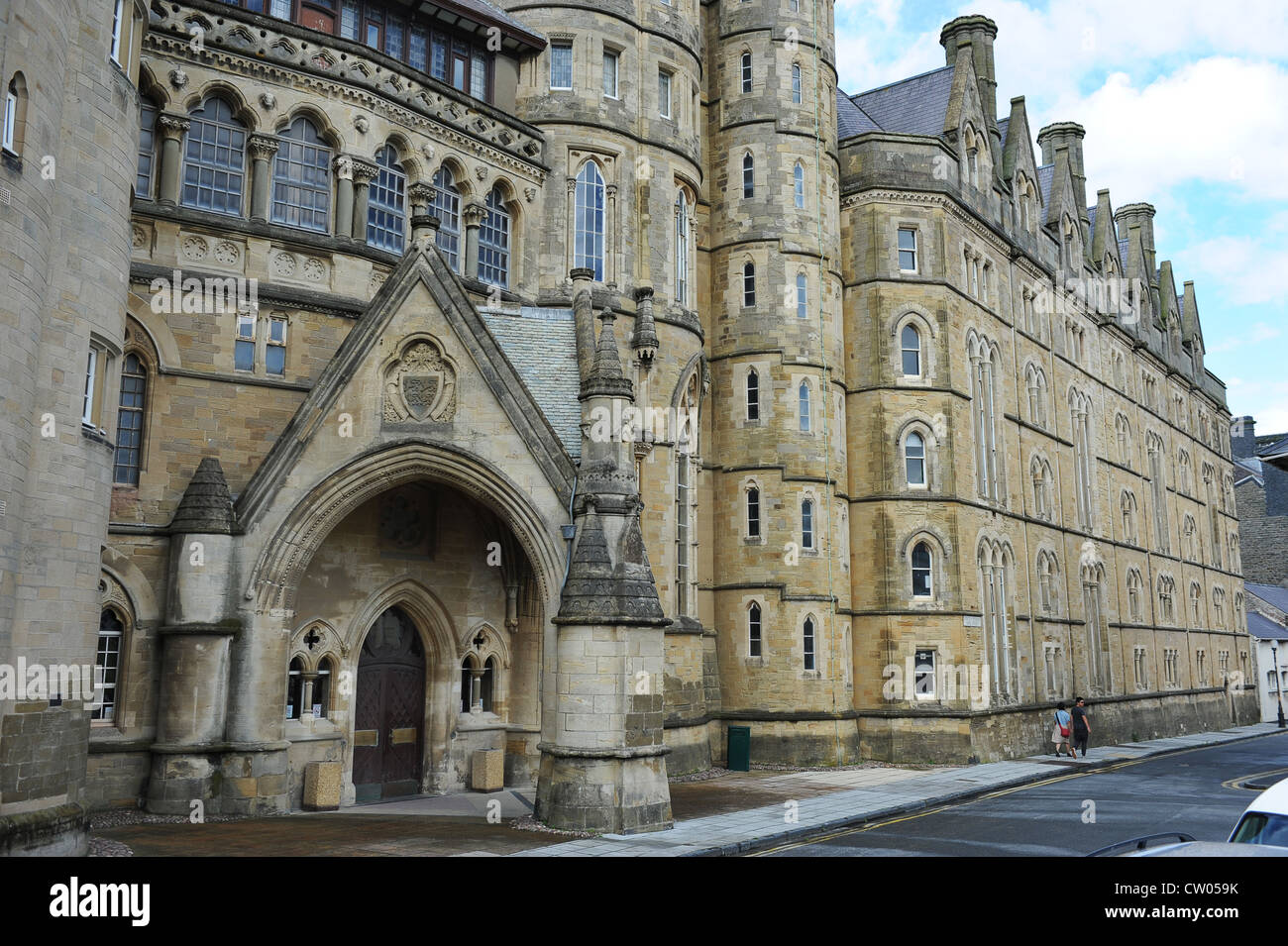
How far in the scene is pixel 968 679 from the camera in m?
29.6

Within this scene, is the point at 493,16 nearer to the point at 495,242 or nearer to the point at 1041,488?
the point at 495,242

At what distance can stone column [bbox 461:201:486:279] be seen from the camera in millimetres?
23016

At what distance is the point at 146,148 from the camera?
1878 cm

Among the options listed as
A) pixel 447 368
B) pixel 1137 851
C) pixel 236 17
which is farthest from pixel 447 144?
pixel 1137 851

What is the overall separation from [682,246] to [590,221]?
327 centimetres

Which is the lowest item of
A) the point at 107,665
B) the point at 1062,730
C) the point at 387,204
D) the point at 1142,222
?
the point at 1062,730

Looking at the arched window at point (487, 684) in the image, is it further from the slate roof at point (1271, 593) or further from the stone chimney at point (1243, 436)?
the stone chimney at point (1243, 436)

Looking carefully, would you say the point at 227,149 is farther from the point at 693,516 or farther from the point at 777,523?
the point at 777,523

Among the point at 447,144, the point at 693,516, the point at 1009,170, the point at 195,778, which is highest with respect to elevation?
the point at 1009,170

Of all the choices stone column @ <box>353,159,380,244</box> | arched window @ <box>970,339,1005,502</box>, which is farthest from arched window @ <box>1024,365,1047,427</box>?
stone column @ <box>353,159,380,244</box>

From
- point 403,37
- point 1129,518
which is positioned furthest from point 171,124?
point 1129,518

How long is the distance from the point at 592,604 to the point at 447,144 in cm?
1126

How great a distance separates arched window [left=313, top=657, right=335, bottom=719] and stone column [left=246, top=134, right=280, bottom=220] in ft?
27.1

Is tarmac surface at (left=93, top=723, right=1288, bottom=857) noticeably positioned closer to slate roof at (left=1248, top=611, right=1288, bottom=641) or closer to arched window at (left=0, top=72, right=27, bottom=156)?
arched window at (left=0, top=72, right=27, bottom=156)
